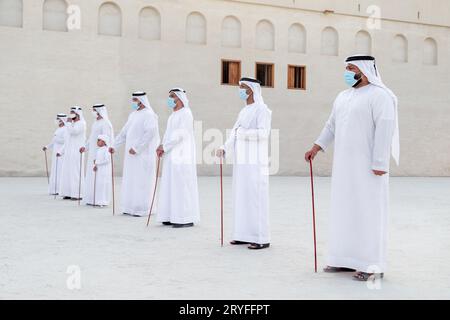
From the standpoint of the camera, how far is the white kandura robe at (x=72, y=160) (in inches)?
459

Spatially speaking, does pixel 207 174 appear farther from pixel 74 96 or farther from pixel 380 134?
pixel 380 134

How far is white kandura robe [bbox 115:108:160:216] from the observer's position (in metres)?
8.84

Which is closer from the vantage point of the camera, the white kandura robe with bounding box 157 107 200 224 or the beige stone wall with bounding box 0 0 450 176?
the white kandura robe with bounding box 157 107 200 224

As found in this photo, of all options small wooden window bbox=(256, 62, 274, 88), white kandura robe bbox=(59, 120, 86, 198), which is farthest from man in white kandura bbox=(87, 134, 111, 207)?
small wooden window bbox=(256, 62, 274, 88)

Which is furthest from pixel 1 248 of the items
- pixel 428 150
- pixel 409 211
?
pixel 428 150

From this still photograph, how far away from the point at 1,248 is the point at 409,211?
7098mm

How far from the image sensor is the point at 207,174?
67.5ft

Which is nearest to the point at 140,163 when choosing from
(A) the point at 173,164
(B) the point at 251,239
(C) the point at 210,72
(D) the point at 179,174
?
(A) the point at 173,164

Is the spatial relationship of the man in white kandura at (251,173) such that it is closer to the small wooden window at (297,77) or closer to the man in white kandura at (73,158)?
the man in white kandura at (73,158)

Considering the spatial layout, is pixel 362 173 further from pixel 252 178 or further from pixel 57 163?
pixel 57 163

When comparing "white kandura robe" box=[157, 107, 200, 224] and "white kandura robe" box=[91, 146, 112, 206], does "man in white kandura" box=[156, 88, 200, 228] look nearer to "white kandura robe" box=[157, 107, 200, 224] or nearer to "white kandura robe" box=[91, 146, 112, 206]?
"white kandura robe" box=[157, 107, 200, 224]

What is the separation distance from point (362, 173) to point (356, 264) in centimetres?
75

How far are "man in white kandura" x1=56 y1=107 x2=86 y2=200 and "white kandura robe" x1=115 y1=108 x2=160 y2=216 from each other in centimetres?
293

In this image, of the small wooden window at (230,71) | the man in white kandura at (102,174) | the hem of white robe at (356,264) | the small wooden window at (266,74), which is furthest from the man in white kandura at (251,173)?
the small wooden window at (266,74)
